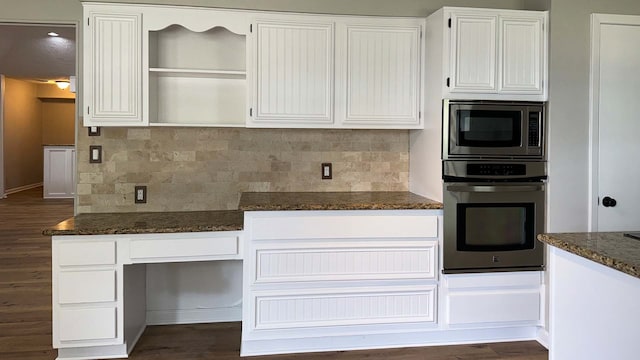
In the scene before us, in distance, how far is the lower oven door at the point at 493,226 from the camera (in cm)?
281

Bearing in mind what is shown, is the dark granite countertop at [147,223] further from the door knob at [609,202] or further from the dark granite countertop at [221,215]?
the door knob at [609,202]

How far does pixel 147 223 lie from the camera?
2688mm

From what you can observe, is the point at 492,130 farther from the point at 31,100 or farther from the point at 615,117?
the point at 31,100

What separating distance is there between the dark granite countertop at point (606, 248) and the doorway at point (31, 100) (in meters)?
5.23

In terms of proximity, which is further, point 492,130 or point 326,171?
point 326,171

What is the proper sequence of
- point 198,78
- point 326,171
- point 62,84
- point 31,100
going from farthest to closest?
point 31,100 < point 62,84 < point 326,171 < point 198,78

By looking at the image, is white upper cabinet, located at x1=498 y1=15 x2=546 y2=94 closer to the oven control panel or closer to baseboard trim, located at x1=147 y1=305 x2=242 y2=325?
the oven control panel

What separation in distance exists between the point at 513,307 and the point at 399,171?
1210 millimetres

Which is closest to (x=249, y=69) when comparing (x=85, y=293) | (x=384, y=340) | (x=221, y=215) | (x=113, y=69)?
(x=113, y=69)

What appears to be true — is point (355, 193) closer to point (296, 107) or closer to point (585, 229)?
point (296, 107)

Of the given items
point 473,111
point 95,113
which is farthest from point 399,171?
point 95,113

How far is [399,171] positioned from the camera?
11.1ft

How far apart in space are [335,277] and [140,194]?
4.89ft

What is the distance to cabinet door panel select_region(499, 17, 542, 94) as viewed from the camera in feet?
9.36
